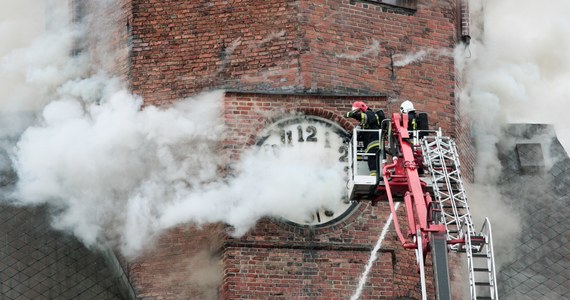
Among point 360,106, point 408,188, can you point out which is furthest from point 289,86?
point 408,188

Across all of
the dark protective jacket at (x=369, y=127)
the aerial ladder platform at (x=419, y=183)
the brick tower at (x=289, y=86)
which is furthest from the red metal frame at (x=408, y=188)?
the brick tower at (x=289, y=86)

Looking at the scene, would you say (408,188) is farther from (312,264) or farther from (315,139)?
(315,139)

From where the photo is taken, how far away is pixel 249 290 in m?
25.9

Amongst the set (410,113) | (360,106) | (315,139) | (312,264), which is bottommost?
(312,264)

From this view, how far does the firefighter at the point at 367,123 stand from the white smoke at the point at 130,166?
3.51 ft

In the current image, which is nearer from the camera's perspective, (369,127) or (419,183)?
(419,183)

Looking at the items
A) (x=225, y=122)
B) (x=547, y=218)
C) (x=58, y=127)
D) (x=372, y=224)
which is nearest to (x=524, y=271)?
(x=547, y=218)

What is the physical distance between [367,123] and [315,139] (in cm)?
131

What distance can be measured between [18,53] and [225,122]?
4.58 m

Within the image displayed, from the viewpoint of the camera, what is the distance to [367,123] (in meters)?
25.6

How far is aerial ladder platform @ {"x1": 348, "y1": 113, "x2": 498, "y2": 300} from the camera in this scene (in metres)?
24.1

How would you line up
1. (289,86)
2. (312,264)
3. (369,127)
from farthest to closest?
(289,86), (312,264), (369,127)

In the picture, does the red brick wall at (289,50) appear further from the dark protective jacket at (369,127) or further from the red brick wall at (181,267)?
the red brick wall at (181,267)

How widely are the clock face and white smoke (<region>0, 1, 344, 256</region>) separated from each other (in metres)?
0.07
